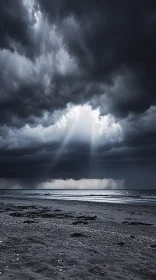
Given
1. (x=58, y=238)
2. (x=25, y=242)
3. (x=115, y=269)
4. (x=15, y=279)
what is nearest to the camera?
(x=15, y=279)

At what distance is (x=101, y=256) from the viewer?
873 cm

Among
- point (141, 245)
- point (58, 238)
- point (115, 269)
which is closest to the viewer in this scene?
point (115, 269)

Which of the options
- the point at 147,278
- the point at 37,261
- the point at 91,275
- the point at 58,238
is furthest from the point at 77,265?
the point at 58,238

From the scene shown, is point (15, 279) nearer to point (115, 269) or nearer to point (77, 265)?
point (77, 265)

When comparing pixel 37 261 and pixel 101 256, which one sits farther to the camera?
pixel 101 256

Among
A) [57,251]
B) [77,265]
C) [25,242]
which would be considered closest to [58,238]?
[25,242]

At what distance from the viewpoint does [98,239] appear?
1198 centimetres

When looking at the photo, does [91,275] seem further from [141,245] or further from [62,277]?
[141,245]

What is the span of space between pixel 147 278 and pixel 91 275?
169cm

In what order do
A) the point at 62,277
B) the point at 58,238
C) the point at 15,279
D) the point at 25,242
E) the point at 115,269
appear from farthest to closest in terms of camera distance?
the point at 58,238 < the point at 25,242 < the point at 115,269 < the point at 62,277 < the point at 15,279

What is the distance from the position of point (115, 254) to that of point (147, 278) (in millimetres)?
2565

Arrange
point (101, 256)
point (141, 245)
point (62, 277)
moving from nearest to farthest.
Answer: point (62, 277)
point (101, 256)
point (141, 245)

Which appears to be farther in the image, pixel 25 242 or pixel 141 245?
pixel 141 245

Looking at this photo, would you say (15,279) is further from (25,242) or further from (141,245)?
(141,245)
